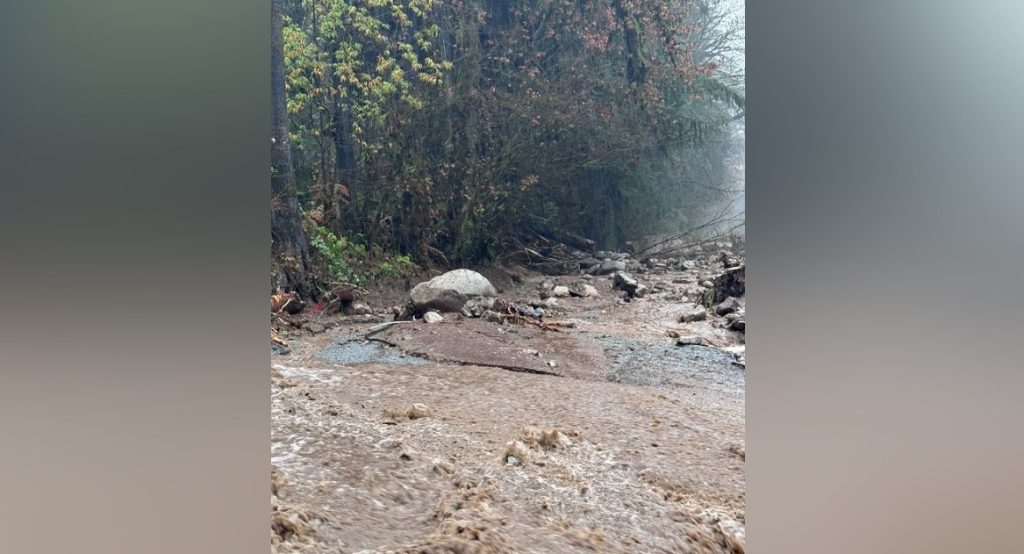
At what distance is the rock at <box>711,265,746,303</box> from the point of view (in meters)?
2.32

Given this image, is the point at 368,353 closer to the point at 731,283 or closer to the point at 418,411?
the point at 418,411

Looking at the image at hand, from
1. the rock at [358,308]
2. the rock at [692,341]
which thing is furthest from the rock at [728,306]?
the rock at [358,308]

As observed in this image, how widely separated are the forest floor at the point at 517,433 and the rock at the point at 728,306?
3 centimetres

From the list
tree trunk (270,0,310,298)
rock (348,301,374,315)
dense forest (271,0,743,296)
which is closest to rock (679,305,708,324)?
dense forest (271,0,743,296)

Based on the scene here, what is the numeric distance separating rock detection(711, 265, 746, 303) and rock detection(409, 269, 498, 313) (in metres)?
0.80

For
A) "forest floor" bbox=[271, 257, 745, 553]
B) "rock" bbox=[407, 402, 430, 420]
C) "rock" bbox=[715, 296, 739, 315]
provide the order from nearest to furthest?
"forest floor" bbox=[271, 257, 745, 553] < "rock" bbox=[407, 402, 430, 420] < "rock" bbox=[715, 296, 739, 315]

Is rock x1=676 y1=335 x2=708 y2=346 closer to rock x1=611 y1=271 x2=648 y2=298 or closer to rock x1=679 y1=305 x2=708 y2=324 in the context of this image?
rock x1=679 y1=305 x2=708 y2=324

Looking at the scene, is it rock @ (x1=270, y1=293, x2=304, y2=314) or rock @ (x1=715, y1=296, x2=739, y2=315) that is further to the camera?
rock @ (x1=715, y1=296, x2=739, y2=315)

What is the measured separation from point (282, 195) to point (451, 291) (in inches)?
26.1

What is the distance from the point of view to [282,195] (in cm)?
221
